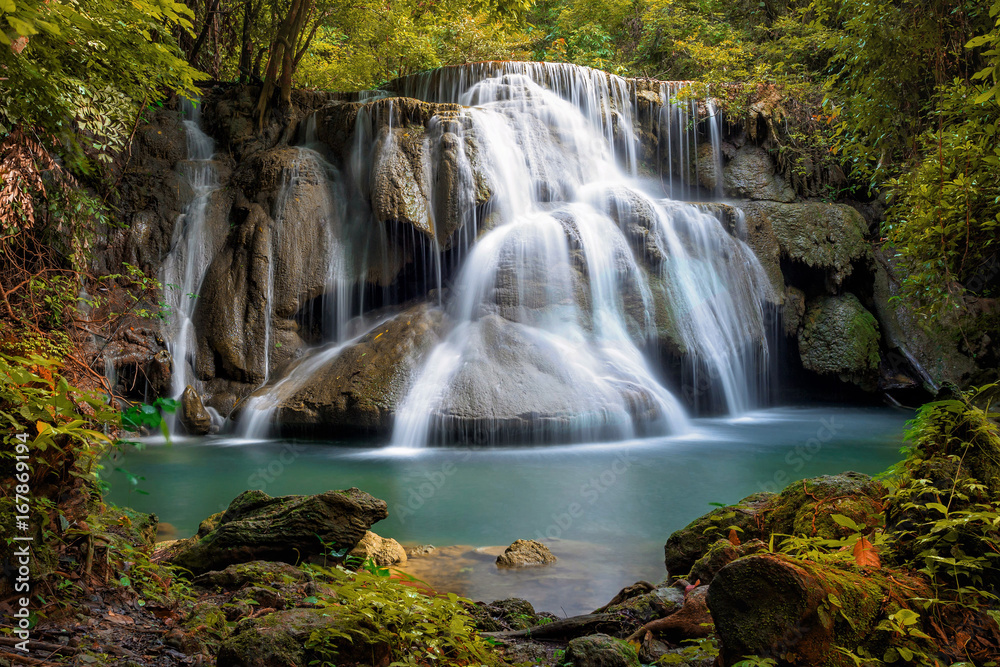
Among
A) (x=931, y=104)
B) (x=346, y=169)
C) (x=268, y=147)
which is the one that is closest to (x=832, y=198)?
(x=931, y=104)

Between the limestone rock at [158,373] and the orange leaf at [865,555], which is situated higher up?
the limestone rock at [158,373]

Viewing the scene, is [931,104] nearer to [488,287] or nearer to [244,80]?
[488,287]

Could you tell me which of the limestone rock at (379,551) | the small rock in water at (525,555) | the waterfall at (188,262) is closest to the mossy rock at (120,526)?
the limestone rock at (379,551)

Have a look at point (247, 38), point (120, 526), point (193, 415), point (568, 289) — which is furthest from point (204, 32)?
point (120, 526)

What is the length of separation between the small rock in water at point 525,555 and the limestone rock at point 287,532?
1139 mm

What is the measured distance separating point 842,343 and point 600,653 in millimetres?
13005

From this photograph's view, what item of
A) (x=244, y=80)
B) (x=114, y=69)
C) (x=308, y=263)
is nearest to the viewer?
(x=114, y=69)

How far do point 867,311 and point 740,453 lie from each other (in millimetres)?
7403

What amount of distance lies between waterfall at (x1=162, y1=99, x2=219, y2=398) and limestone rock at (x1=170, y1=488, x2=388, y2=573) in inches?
318

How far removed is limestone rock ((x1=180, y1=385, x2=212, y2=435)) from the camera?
10227mm

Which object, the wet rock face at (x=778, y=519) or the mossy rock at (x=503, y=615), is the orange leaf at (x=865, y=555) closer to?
the wet rock face at (x=778, y=519)

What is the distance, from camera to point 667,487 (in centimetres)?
716

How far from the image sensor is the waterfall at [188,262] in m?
11.4

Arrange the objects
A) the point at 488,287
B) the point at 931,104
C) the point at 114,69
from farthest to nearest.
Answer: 1. the point at 488,287
2. the point at 931,104
3. the point at 114,69
